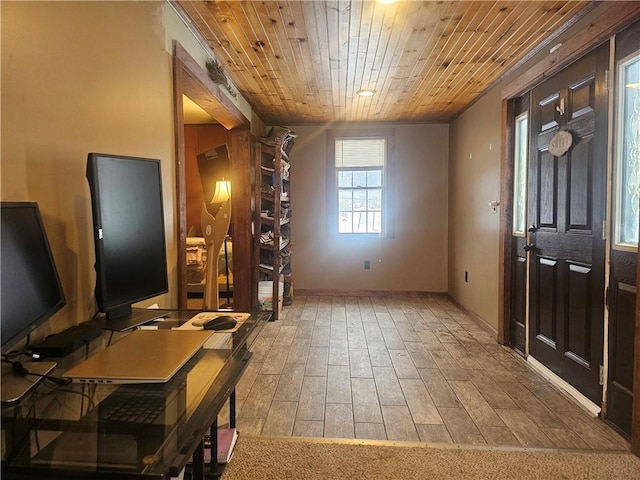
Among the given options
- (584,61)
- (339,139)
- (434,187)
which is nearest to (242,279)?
(339,139)

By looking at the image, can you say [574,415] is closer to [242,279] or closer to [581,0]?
[581,0]

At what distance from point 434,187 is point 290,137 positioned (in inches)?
84.3

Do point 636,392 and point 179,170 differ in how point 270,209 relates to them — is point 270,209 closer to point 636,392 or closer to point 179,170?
point 179,170

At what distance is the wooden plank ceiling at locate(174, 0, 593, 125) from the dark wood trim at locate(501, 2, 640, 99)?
15 centimetres

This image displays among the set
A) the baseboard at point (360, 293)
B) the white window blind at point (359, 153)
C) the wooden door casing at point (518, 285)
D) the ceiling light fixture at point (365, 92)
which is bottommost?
the baseboard at point (360, 293)

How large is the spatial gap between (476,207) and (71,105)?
150 inches

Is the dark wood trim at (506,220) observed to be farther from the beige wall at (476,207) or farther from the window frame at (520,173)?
the beige wall at (476,207)

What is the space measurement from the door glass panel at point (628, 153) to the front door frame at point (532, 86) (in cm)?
21

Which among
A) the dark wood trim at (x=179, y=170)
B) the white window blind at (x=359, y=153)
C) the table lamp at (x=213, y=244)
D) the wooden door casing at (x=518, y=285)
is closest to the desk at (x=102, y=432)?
the dark wood trim at (x=179, y=170)

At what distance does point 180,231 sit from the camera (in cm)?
226

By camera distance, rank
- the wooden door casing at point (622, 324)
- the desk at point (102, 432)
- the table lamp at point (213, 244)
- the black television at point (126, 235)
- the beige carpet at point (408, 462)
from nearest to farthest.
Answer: the desk at point (102, 432)
the black television at point (126, 235)
the beige carpet at point (408, 462)
the wooden door casing at point (622, 324)
the table lamp at point (213, 244)

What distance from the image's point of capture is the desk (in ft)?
2.16

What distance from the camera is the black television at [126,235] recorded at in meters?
1.26

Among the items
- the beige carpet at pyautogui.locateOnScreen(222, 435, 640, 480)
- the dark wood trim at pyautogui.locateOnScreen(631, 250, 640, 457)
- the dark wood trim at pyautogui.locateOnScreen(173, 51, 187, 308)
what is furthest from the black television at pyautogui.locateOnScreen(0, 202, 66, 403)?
the dark wood trim at pyautogui.locateOnScreen(631, 250, 640, 457)
